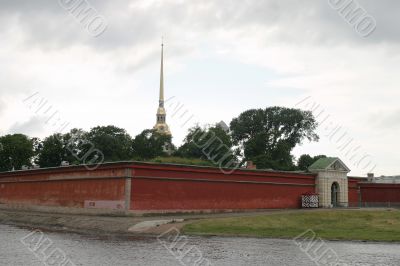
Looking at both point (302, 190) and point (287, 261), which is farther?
point (302, 190)

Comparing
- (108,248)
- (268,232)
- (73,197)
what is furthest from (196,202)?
(108,248)

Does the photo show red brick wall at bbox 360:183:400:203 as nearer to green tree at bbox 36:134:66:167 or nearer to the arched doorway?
the arched doorway

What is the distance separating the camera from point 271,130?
10562 cm

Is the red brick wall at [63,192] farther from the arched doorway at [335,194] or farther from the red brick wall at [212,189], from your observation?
the arched doorway at [335,194]

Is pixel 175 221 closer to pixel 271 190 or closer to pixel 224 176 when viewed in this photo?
pixel 224 176

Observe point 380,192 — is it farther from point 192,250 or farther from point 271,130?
point 192,250

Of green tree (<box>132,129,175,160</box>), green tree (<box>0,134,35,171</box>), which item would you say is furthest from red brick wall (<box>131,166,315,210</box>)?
green tree (<box>0,134,35,171</box>)

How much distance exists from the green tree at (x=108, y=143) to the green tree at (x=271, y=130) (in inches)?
896

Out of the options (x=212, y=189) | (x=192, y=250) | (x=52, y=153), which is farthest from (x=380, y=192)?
(x=52, y=153)

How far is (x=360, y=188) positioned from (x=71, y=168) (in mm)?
35204

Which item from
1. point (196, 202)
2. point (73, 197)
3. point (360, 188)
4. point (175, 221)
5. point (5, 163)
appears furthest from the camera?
point (5, 163)

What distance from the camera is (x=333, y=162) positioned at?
58.8m

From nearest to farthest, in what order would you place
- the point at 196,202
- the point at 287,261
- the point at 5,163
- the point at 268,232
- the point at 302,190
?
1. the point at 287,261
2. the point at 268,232
3. the point at 196,202
4. the point at 302,190
5. the point at 5,163

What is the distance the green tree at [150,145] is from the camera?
111875 millimetres
